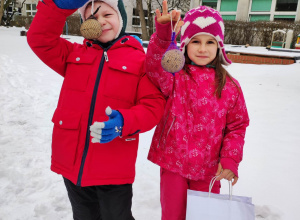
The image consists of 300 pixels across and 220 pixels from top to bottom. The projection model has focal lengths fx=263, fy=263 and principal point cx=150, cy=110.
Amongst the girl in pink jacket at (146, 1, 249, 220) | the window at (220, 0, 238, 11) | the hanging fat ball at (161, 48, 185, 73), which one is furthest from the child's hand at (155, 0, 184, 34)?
the window at (220, 0, 238, 11)

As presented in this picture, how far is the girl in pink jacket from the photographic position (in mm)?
1430

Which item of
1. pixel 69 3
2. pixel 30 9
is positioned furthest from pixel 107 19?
pixel 30 9

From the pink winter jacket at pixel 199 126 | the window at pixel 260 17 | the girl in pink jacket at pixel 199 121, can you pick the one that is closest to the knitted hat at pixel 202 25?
the girl in pink jacket at pixel 199 121

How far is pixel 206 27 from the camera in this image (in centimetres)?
145

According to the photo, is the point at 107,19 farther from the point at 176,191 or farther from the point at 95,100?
the point at 176,191

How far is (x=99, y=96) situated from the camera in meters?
1.28

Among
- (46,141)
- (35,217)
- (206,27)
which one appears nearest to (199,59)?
(206,27)

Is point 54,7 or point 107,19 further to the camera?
point 107,19

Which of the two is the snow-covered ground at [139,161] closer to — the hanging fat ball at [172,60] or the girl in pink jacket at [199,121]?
the girl in pink jacket at [199,121]

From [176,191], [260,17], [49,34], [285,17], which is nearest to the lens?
[49,34]

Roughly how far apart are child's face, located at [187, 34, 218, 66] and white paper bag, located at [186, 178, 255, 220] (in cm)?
73

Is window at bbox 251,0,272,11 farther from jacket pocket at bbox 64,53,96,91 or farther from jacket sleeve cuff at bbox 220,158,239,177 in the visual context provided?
jacket pocket at bbox 64,53,96,91

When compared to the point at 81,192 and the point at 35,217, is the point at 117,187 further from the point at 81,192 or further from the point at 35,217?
the point at 35,217

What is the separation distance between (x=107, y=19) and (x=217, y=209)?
101 centimetres
